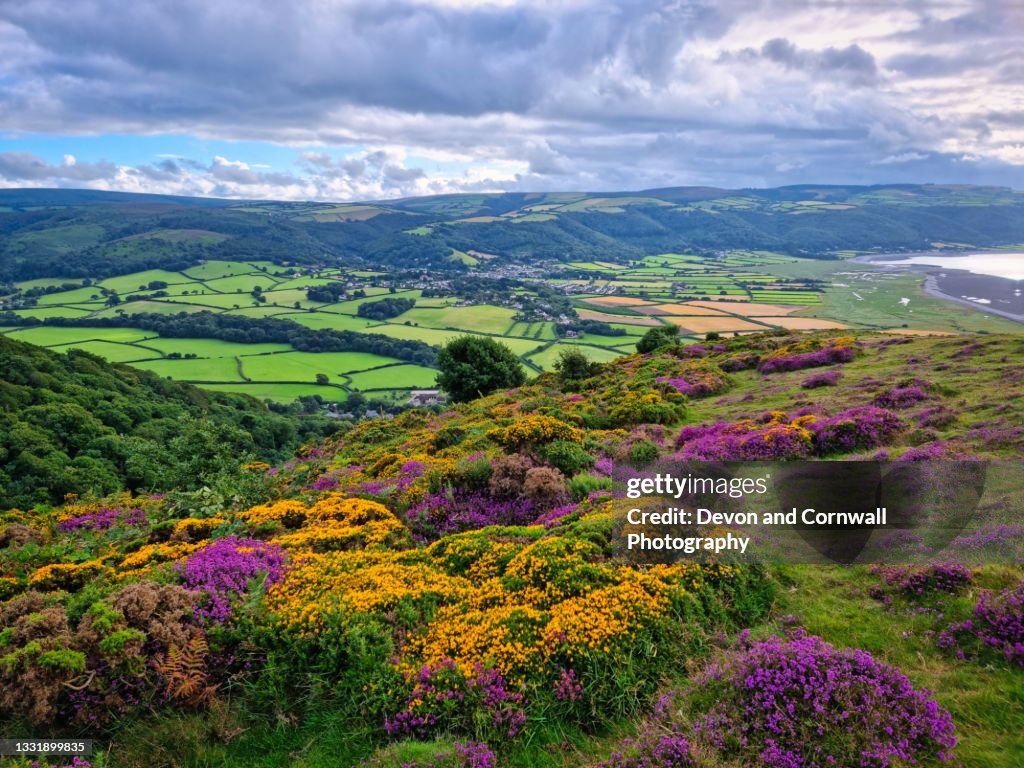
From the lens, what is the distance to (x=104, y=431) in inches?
1630

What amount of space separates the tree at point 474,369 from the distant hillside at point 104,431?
1694 centimetres

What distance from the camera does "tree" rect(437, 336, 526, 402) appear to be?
1874 inches

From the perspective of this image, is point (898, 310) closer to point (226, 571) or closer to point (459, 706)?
point (459, 706)

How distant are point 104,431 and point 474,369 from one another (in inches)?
1130

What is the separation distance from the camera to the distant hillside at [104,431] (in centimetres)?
2159

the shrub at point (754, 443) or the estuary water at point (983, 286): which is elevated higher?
the estuary water at point (983, 286)

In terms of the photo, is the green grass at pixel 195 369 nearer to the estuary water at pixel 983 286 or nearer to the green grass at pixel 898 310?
the green grass at pixel 898 310

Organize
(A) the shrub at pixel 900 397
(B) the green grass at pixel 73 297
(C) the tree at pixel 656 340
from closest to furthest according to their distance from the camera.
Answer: (A) the shrub at pixel 900 397 < (C) the tree at pixel 656 340 < (B) the green grass at pixel 73 297

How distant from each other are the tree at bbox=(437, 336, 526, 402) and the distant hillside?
16944 mm

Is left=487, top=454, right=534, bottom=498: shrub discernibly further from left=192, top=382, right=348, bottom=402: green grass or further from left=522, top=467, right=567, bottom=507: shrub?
left=192, top=382, right=348, bottom=402: green grass

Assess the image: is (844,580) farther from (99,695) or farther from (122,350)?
(122,350)

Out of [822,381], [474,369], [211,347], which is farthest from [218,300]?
[822,381]

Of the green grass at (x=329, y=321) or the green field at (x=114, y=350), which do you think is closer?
the green field at (x=114, y=350)

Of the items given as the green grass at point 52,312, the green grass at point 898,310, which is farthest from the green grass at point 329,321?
the green grass at point 898,310
